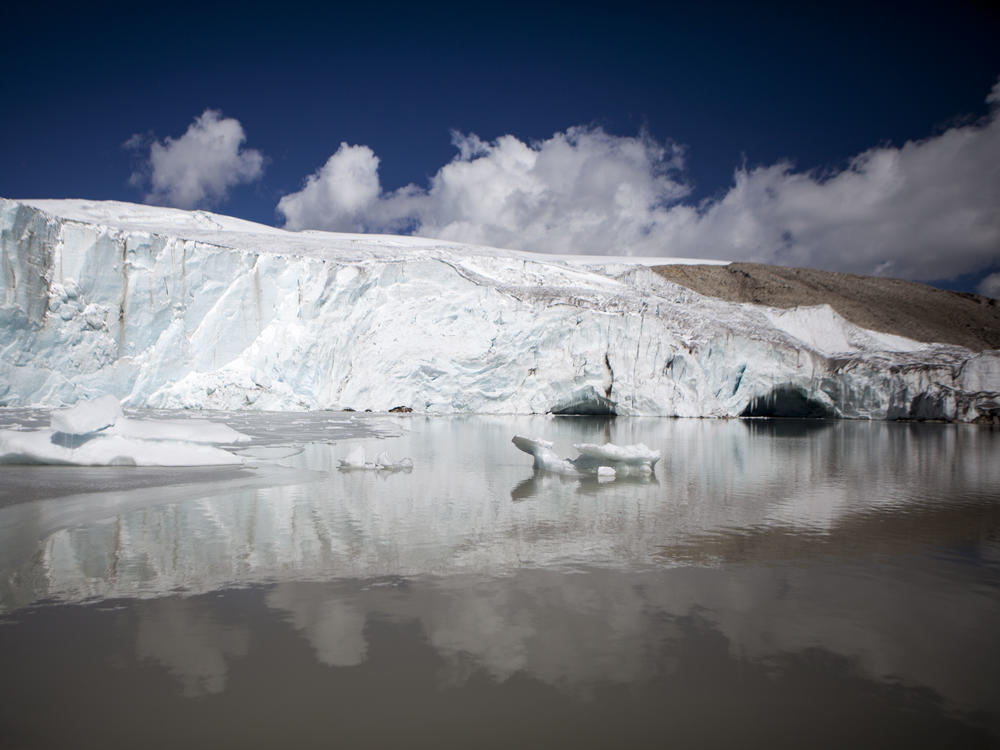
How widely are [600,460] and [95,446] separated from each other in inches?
209

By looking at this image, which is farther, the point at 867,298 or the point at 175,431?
the point at 867,298

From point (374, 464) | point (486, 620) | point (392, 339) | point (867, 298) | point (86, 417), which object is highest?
point (867, 298)

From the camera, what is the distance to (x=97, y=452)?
6.60 meters

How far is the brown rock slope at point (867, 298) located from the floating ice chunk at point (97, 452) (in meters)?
30.5

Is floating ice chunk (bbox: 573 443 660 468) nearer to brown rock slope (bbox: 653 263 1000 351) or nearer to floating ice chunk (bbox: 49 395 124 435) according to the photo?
floating ice chunk (bbox: 49 395 124 435)

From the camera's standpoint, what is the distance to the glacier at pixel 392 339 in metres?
15.4

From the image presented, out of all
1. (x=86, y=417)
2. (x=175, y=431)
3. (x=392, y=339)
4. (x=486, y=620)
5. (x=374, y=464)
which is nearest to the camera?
(x=486, y=620)

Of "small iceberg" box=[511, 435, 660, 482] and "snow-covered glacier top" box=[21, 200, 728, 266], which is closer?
"small iceberg" box=[511, 435, 660, 482]

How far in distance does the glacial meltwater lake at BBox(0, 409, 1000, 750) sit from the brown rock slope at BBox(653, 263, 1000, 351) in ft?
103

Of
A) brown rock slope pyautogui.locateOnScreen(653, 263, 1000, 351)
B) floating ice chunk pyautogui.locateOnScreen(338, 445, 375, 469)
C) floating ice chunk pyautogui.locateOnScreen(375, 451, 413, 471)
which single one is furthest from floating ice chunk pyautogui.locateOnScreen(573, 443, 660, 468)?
brown rock slope pyautogui.locateOnScreen(653, 263, 1000, 351)

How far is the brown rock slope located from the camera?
3438 centimetres

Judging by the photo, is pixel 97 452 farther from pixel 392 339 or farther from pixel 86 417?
pixel 392 339

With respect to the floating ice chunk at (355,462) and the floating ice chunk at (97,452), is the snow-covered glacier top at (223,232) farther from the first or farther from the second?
the floating ice chunk at (355,462)

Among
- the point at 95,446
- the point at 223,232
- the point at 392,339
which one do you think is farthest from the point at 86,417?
the point at 223,232
